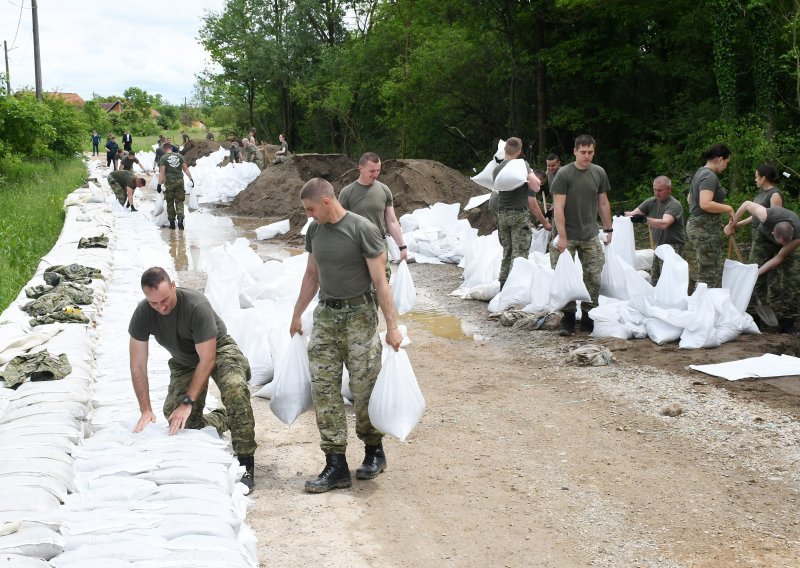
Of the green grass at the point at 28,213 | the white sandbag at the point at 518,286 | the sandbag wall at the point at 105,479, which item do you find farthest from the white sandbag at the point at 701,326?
the green grass at the point at 28,213

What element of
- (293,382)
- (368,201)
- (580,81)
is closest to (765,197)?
(368,201)

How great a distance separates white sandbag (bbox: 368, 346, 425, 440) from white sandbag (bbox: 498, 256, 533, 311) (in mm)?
4147

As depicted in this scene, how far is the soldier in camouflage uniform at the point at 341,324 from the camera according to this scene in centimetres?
449

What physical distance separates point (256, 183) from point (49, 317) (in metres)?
14.6

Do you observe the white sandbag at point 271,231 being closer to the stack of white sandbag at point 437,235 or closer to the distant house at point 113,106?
the stack of white sandbag at point 437,235

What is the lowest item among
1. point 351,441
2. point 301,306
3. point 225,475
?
point 351,441

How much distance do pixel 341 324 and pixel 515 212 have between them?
4493 mm

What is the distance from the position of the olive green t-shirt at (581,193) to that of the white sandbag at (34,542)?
517cm

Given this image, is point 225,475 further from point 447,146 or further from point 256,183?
point 447,146

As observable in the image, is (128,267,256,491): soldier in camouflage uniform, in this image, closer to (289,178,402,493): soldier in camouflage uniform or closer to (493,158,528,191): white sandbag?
(289,178,402,493): soldier in camouflage uniform

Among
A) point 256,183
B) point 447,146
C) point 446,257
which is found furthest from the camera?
point 447,146

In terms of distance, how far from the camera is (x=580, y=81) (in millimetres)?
19344

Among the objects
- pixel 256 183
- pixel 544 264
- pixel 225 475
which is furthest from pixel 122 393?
pixel 256 183

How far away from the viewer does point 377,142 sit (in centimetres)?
2852
